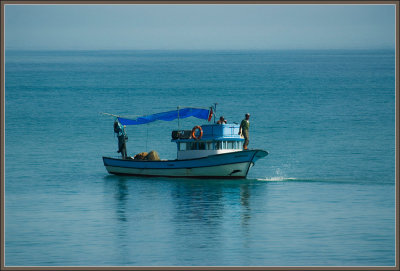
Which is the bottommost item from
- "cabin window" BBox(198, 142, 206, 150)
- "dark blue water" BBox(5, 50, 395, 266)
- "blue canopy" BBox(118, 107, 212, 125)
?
"dark blue water" BBox(5, 50, 395, 266)

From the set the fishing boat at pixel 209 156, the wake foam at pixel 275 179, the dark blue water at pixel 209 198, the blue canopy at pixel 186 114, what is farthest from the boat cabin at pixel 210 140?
the wake foam at pixel 275 179

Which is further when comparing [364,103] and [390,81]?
[390,81]

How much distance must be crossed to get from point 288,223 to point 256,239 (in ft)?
10.6

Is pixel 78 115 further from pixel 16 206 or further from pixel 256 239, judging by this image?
pixel 256 239

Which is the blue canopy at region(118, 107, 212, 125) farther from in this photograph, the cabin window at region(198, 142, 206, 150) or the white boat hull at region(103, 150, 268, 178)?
the white boat hull at region(103, 150, 268, 178)

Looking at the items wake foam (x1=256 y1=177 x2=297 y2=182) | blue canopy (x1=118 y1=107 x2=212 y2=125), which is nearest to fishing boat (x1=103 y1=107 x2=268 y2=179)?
blue canopy (x1=118 y1=107 x2=212 y2=125)

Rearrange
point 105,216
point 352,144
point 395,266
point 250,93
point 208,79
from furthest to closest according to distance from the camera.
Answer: point 208,79, point 250,93, point 352,144, point 105,216, point 395,266

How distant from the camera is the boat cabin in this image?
48.7 meters

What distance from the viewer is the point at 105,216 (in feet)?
127

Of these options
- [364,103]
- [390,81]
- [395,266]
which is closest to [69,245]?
[395,266]

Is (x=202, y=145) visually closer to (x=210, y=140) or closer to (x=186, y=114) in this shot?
(x=210, y=140)

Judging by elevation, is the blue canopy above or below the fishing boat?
above

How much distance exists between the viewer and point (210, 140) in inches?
1925

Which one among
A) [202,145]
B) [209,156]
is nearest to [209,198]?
[209,156]
